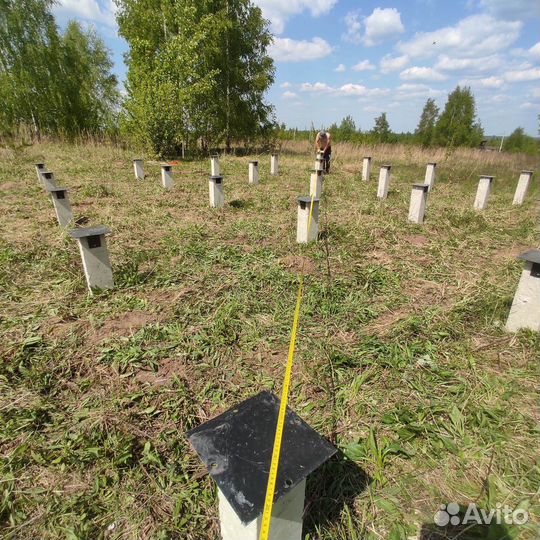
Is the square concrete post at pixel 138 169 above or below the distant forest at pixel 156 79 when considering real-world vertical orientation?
below

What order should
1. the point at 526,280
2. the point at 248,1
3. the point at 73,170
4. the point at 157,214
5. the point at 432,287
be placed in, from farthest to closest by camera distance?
the point at 248,1 → the point at 73,170 → the point at 157,214 → the point at 432,287 → the point at 526,280

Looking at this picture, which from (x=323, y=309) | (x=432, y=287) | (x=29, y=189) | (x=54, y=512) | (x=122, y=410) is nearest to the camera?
(x=54, y=512)

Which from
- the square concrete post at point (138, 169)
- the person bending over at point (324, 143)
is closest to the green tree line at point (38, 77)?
the square concrete post at point (138, 169)

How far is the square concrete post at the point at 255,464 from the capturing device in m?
1.10

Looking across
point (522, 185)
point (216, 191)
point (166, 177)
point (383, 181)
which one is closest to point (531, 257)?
point (216, 191)

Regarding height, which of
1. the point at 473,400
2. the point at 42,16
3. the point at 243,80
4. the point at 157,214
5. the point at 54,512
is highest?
the point at 42,16

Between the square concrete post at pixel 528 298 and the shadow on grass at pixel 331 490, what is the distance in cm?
205

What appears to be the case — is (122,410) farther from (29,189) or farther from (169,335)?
(29,189)

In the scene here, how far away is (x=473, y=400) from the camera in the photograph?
6.91ft

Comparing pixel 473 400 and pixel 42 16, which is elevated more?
pixel 42 16

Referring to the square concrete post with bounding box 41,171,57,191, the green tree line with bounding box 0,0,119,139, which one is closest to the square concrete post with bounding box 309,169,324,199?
the square concrete post with bounding box 41,171,57,191

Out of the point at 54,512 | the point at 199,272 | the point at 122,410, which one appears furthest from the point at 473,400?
the point at 199,272

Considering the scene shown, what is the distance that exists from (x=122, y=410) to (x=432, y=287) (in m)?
3.39

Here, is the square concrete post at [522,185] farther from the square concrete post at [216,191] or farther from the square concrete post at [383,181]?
the square concrete post at [216,191]
